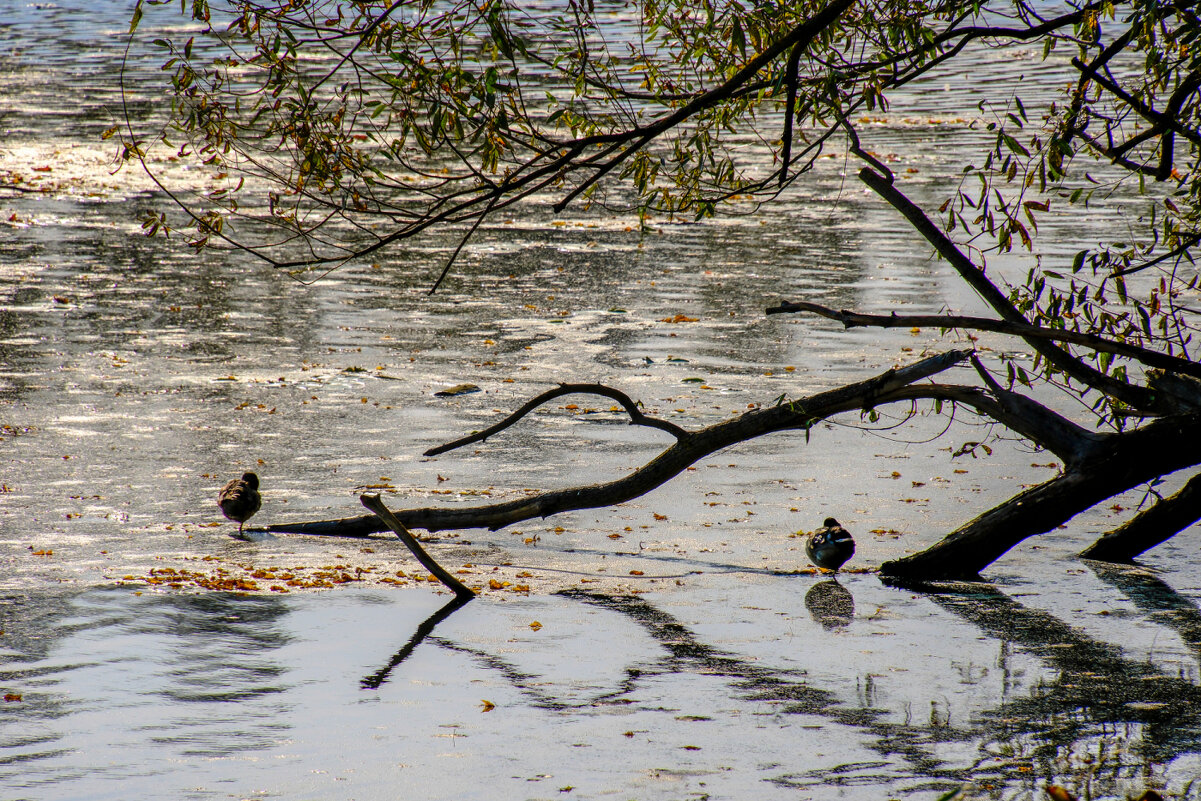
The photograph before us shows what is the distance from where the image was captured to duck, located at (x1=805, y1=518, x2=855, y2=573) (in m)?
7.60

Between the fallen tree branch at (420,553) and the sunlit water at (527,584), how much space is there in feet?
0.41

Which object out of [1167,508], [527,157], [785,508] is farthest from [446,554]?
[527,157]

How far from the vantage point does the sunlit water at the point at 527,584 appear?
5.32 meters

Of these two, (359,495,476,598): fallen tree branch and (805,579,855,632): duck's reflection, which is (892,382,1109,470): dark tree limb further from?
(359,495,476,598): fallen tree branch

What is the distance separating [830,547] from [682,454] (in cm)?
103

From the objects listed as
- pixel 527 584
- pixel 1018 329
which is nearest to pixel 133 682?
pixel 527 584

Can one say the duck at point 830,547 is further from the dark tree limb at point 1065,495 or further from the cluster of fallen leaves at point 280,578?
the cluster of fallen leaves at point 280,578

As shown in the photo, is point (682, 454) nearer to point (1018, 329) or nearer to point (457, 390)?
point (1018, 329)

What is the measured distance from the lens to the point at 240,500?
8.16m

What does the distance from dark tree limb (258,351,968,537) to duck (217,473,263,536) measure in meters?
0.23

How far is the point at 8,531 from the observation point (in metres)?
8.09

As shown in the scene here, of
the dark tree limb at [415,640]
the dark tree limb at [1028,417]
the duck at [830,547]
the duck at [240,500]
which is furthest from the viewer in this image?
the duck at [240,500]

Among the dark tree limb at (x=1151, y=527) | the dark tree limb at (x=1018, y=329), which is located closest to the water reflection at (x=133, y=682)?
the dark tree limb at (x=1018, y=329)

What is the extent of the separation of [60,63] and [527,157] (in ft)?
86.8
